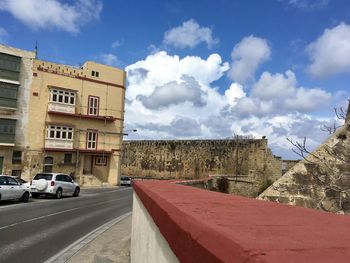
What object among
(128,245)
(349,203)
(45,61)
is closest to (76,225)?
(128,245)

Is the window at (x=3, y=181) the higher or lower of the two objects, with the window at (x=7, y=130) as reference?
lower

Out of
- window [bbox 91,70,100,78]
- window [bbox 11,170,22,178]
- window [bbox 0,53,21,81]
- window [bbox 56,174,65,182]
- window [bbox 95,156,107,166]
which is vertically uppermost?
window [bbox 91,70,100,78]

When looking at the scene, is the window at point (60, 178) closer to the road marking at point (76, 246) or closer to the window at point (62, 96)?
the road marking at point (76, 246)

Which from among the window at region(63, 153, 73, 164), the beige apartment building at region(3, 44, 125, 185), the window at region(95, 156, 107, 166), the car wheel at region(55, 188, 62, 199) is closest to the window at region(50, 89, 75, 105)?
the beige apartment building at region(3, 44, 125, 185)

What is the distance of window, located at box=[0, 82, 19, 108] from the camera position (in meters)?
42.5

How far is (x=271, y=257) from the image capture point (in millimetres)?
1752

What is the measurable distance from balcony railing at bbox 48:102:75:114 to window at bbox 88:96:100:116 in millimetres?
2359

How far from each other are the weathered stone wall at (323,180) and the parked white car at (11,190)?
59.1ft

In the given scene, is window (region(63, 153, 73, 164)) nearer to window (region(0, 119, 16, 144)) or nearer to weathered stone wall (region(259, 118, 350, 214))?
window (region(0, 119, 16, 144))

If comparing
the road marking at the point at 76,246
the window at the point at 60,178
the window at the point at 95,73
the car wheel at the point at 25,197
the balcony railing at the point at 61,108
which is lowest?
the road marking at the point at 76,246

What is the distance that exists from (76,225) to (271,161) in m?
36.2

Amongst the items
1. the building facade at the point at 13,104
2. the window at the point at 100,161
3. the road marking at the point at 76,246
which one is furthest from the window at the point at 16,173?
the road marking at the point at 76,246

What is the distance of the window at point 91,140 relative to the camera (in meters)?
50.1

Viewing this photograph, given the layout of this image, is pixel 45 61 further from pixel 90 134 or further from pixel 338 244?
pixel 338 244
